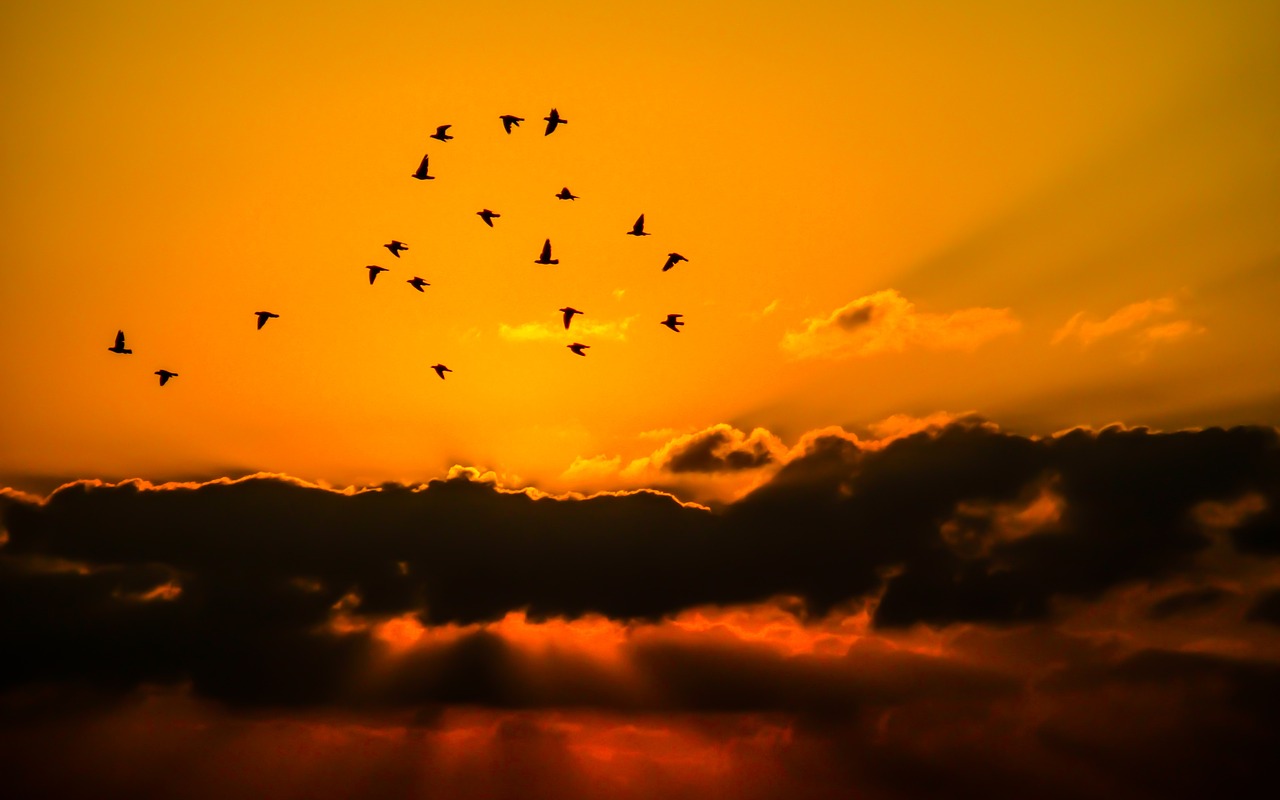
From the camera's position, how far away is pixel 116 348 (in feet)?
479

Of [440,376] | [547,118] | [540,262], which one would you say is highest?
[547,118]

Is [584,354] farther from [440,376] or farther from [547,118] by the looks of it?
[547,118]

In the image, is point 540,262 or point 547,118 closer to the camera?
point 547,118

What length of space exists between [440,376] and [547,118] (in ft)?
109

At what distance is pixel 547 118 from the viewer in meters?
136

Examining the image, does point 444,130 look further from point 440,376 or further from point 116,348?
point 116,348

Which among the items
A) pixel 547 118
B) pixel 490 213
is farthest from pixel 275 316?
pixel 547 118

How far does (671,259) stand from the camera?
145 m

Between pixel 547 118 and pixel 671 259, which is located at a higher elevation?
pixel 547 118

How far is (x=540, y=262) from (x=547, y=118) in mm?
16701

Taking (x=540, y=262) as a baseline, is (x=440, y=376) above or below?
below

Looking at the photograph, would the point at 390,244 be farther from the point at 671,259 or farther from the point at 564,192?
the point at 671,259

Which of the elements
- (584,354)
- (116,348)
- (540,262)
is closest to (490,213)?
(540,262)

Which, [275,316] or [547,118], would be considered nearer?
[547,118]
